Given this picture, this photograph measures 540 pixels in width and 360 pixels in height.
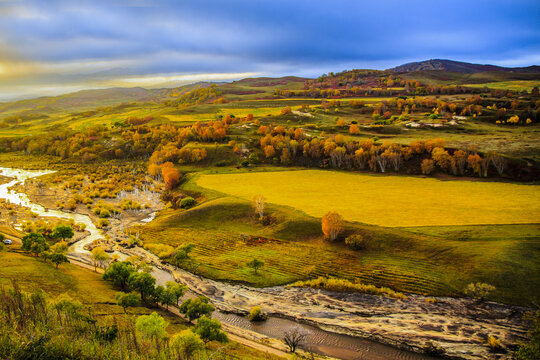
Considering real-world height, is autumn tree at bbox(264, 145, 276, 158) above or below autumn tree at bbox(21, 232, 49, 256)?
above

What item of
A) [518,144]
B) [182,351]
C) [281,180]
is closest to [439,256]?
[182,351]

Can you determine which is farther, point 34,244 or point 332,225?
point 332,225

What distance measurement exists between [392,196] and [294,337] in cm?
6111

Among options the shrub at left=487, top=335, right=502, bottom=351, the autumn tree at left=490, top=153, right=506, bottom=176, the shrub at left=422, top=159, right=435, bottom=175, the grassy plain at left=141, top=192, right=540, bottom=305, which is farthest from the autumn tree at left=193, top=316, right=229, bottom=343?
the autumn tree at left=490, top=153, right=506, bottom=176

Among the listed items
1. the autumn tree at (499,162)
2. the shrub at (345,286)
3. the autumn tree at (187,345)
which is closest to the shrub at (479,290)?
the shrub at (345,286)

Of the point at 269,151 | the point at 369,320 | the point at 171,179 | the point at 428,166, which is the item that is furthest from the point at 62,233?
the point at 428,166

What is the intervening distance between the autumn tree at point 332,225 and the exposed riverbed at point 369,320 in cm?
1628

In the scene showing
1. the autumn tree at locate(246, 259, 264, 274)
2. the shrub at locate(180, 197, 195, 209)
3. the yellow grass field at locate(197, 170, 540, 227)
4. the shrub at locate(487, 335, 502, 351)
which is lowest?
the shrub at locate(487, 335, 502, 351)

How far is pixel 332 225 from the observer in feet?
A: 225

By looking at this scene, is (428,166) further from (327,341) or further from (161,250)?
(161,250)

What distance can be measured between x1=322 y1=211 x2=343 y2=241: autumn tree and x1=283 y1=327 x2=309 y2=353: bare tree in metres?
25.2

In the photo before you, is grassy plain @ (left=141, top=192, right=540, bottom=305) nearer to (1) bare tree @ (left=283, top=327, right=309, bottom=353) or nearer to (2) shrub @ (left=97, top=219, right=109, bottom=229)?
(1) bare tree @ (left=283, top=327, right=309, bottom=353)

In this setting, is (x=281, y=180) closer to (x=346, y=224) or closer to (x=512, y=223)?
(x=346, y=224)

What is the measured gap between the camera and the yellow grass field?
Result: 72.3 meters
